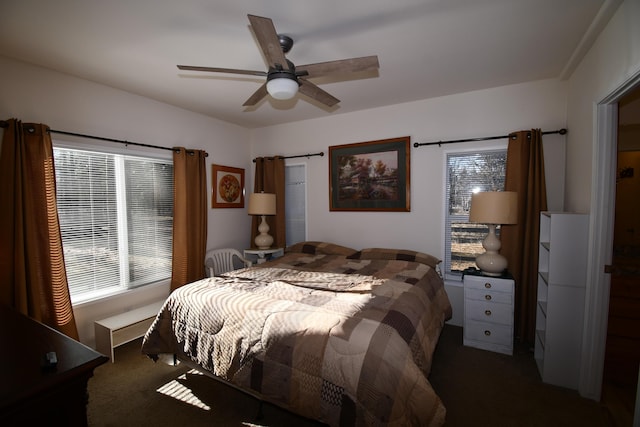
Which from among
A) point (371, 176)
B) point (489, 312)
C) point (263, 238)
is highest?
point (371, 176)

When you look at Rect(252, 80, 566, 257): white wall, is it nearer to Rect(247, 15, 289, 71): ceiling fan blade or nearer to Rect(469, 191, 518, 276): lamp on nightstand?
Rect(469, 191, 518, 276): lamp on nightstand

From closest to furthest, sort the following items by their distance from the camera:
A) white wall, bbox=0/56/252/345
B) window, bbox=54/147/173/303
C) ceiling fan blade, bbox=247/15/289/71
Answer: ceiling fan blade, bbox=247/15/289/71 → white wall, bbox=0/56/252/345 → window, bbox=54/147/173/303

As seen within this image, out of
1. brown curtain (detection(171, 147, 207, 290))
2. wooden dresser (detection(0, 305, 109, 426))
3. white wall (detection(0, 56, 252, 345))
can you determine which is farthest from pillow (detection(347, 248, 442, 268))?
wooden dresser (detection(0, 305, 109, 426))

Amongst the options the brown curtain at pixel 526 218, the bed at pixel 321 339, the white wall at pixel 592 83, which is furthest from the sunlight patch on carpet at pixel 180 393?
the white wall at pixel 592 83

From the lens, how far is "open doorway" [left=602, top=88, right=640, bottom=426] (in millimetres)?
2027

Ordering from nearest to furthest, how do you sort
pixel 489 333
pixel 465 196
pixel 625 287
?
1. pixel 625 287
2. pixel 489 333
3. pixel 465 196

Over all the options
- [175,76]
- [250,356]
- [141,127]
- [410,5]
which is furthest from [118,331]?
[410,5]

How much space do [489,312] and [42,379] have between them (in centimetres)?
303

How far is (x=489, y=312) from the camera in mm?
2639

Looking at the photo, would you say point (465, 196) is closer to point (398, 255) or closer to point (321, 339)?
point (398, 255)

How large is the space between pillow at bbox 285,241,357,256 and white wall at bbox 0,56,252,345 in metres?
1.12


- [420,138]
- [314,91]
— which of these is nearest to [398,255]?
[420,138]

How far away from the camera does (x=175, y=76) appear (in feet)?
8.70

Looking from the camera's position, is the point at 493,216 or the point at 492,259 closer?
the point at 493,216
